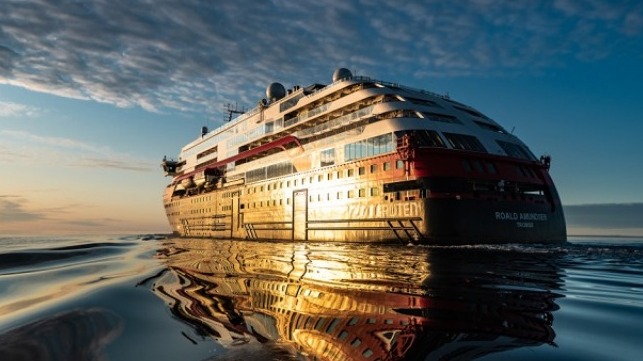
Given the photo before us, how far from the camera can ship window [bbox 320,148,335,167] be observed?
29.7m

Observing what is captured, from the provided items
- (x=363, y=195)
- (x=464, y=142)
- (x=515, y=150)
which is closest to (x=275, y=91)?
(x=363, y=195)

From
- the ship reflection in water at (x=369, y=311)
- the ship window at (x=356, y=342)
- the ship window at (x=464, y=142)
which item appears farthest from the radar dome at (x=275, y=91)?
the ship window at (x=356, y=342)

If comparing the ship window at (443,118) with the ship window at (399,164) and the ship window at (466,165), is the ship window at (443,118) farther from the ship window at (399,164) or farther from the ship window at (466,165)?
the ship window at (399,164)

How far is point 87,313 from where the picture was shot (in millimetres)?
5000

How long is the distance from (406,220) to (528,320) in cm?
1837

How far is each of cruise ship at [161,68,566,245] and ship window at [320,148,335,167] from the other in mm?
86

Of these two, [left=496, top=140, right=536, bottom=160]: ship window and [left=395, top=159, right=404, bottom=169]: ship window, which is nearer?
[left=395, top=159, right=404, bottom=169]: ship window

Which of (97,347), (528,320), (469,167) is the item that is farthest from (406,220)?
(97,347)

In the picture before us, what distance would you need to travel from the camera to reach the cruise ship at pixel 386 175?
22.3 metres

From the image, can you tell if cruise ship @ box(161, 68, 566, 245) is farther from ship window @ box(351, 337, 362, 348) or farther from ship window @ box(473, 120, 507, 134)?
ship window @ box(351, 337, 362, 348)

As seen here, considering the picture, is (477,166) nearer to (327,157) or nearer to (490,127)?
(490,127)

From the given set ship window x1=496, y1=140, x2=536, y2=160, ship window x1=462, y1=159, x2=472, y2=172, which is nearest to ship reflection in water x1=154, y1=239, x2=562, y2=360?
ship window x1=462, y1=159, x2=472, y2=172

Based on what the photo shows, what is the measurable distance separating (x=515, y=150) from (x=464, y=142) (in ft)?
16.4

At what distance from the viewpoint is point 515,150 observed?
27.7m
